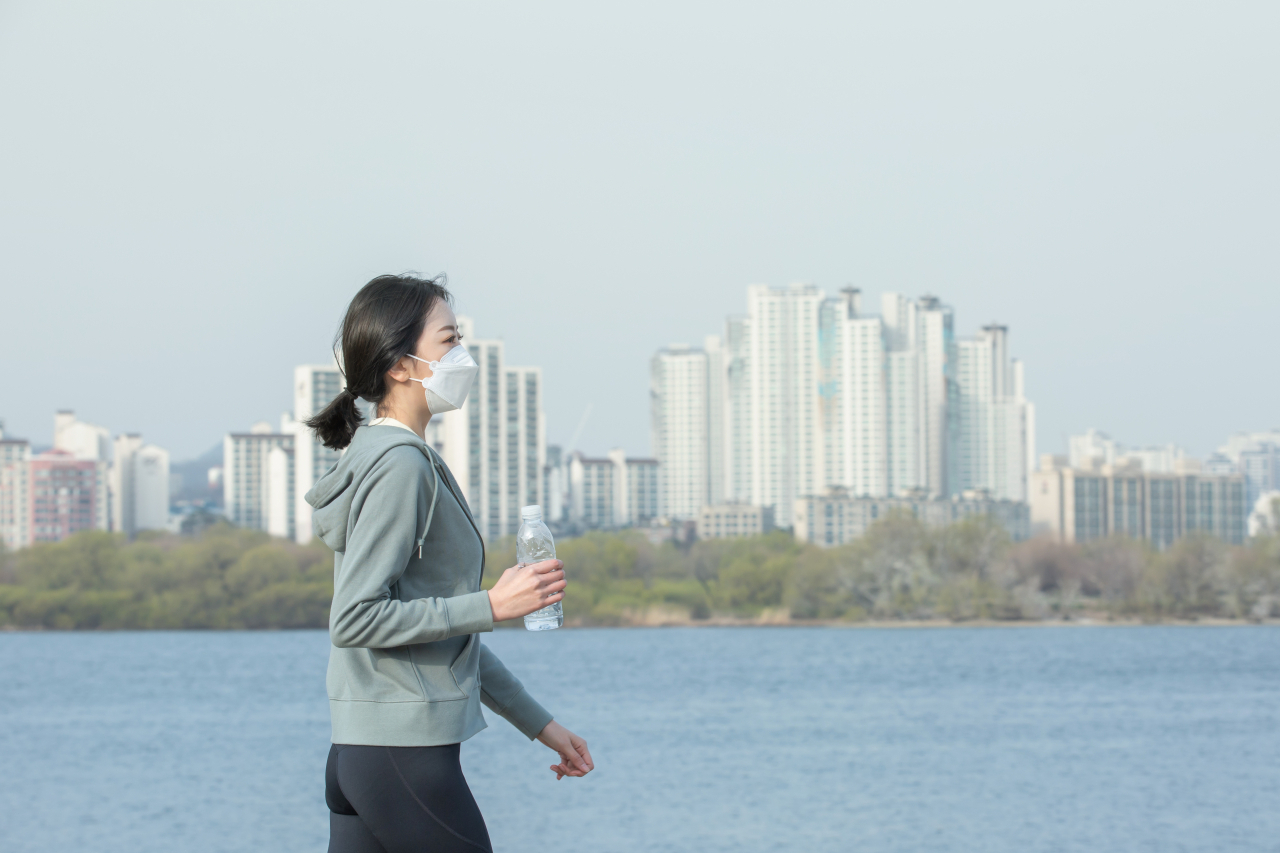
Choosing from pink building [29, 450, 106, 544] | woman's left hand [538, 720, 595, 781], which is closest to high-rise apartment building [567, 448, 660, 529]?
pink building [29, 450, 106, 544]

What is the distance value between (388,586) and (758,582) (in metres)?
52.5

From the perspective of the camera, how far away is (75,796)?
27469mm

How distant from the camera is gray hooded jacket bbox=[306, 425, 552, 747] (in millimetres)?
1633

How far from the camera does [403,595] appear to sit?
170 centimetres

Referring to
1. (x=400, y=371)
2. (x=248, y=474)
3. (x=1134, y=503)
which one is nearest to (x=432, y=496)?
(x=400, y=371)

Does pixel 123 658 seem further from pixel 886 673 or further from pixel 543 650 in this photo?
pixel 886 673

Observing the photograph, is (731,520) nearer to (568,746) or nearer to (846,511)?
(846,511)

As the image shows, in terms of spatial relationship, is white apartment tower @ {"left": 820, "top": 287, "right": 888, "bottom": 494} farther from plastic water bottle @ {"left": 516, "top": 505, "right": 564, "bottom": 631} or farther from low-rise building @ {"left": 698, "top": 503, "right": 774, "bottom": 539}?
plastic water bottle @ {"left": 516, "top": 505, "right": 564, "bottom": 631}

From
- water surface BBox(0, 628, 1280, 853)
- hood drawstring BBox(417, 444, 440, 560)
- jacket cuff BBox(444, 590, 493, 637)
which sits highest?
hood drawstring BBox(417, 444, 440, 560)

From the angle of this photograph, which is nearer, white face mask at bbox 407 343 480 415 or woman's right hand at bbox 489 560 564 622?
woman's right hand at bbox 489 560 564 622

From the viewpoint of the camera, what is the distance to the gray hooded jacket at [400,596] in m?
1.63

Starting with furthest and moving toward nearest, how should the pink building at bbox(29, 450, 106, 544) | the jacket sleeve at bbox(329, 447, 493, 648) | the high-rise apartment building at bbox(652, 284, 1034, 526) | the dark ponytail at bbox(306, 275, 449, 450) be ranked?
the high-rise apartment building at bbox(652, 284, 1034, 526) → the pink building at bbox(29, 450, 106, 544) → the dark ponytail at bbox(306, 275, 449, 450) → the jacket sleeve at bbox(329, 447, 493, 648)

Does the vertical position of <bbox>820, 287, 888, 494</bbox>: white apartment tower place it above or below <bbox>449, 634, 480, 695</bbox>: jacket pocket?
above

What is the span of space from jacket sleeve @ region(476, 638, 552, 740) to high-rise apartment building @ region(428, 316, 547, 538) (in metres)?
66.9
